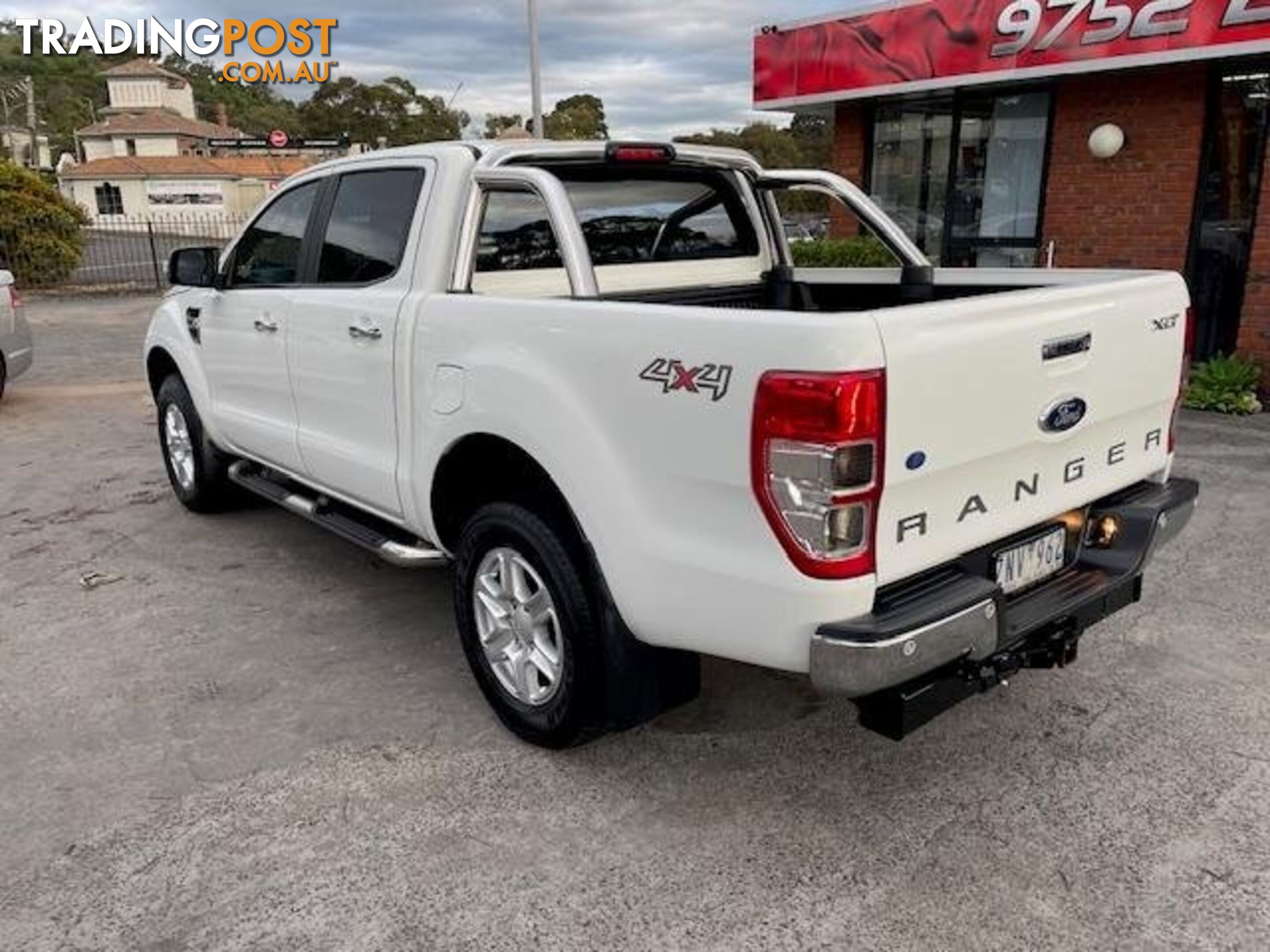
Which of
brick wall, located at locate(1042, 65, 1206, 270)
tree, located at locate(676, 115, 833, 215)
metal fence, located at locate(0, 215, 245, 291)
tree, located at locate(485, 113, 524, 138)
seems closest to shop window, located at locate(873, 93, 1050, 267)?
brick wall, located at locate(1042, 65, 1206, 270)

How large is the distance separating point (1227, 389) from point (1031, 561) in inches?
259

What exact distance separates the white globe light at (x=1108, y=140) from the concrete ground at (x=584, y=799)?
575 centimetres

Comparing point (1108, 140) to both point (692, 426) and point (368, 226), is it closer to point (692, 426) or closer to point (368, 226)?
point (368, 226)

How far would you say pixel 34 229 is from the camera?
18.8 m

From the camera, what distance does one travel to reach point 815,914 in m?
2.51

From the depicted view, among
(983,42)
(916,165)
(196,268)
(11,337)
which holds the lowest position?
(11,337)

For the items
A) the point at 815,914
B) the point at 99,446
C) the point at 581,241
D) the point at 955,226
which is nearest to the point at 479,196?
the point at 581,241

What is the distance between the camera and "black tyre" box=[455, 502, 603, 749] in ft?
9.60

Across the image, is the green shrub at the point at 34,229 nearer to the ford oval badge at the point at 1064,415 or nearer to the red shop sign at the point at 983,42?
the red shop sign at the point at 983,42

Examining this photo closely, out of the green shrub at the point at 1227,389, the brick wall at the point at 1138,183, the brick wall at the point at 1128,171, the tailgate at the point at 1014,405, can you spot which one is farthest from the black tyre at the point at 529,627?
the brick wall at the point at 1128,171

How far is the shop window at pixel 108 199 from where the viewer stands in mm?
60375

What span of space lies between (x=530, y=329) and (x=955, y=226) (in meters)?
8.85

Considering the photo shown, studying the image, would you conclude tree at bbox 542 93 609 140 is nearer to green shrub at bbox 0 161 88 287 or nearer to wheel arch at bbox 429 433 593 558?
green shrub at bbox 0 161 88 287

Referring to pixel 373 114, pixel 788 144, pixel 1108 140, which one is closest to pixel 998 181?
pixel 1108 140
